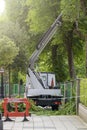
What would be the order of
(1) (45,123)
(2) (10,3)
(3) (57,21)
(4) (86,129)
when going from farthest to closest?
(2) (10,3) < (3) (57,21) < (1) (45,123) < (4) (86,129)

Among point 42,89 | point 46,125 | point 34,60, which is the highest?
point 34,60

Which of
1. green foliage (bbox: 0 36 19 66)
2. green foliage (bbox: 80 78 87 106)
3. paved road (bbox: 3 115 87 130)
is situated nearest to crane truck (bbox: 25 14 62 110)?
green foliage (bbox: 0 36 19 66)

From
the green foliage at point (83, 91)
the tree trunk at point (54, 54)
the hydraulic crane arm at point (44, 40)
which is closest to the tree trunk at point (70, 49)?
the tree trunk at point (54, 54)

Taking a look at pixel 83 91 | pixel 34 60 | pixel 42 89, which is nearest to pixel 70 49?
pixel 34 60

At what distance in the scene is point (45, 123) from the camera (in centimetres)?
1997

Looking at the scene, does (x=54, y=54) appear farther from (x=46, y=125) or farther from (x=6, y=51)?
(x=46, y=125)

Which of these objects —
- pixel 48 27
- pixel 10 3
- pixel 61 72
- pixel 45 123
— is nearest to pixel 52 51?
pixel 61 72

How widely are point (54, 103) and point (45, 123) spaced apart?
1283cm

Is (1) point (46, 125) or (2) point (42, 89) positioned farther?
(2) point (42, 89)

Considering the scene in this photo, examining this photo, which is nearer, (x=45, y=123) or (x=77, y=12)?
(x=45, y=123)

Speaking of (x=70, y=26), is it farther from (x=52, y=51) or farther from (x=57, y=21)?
(x=52, y=51)

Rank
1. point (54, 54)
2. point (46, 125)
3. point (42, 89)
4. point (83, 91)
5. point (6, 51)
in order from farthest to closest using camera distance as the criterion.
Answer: point (54, 54)
point (42, 89)
point (6, 51)
point (83, 91)
point (46, 125)

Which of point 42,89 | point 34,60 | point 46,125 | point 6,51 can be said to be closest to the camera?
point 46,125

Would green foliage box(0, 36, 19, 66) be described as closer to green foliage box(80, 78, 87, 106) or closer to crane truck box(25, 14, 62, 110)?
crane truck box(25, 14, 62, 110)
